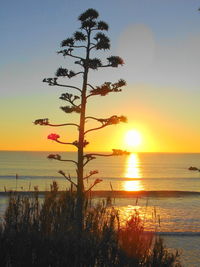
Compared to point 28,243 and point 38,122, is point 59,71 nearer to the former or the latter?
point 38,122

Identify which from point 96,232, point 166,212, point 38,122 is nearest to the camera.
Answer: point 96,232

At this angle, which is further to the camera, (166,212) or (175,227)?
(166,212)

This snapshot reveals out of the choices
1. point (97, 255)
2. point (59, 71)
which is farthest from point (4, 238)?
point (59, 71)

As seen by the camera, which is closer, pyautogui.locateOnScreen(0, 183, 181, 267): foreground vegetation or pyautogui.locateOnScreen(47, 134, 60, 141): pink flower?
pyautogui.locateOnScreen(0, 183, 181, 267): foreground vegetation

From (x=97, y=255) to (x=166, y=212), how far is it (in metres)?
22.4

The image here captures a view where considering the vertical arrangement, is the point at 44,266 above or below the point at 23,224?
below

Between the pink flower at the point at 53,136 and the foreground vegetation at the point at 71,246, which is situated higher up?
the pink flower at the point at 53,136

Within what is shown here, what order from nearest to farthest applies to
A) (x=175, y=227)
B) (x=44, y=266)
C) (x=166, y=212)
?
(x=44, y=266)
(x=175, y=227)
(x=166, y=212)

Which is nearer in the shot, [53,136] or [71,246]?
[71,246]

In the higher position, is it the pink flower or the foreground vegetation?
the pink flower

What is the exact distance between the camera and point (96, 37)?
10.2 m

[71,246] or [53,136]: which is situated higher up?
[53,136]

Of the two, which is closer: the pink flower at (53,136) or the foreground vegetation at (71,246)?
the foreground vegetation at (71,246)

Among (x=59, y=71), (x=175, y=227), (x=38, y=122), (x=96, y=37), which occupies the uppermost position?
(x=96, y=37)
